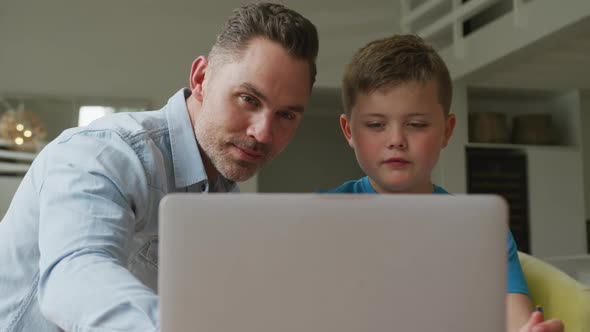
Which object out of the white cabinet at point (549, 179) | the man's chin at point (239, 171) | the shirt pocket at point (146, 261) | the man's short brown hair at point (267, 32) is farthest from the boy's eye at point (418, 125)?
the white cabinet at point (549, 179)

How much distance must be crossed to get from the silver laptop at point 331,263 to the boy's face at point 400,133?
2.45 feet

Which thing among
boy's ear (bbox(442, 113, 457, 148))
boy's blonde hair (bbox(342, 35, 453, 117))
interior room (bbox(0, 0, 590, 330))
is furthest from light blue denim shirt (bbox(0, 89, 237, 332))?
interior room (bbox(0, 0, 590, 330))

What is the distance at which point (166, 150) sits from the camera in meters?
1.26

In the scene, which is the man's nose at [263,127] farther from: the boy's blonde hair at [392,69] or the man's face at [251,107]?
the boy's blonde hair at [392,69]

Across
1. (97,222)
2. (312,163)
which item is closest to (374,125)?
(97,222)

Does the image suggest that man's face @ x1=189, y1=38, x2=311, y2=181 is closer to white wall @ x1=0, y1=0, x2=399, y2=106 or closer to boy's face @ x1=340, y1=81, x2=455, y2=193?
boy's face @ x1=340, y1=81, x2=455, y2=193

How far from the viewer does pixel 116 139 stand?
108cm

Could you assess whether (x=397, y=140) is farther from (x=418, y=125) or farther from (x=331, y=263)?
(x=331, y=263)

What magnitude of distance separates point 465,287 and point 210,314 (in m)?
0.22

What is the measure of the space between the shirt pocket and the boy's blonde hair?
501 millimetres

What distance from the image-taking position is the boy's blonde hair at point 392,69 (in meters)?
1.36

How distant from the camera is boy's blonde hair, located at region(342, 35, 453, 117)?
4.48ft

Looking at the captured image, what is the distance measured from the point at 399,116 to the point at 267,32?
12.3 inches

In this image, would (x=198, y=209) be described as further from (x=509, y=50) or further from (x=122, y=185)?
(x=509, y=50)
